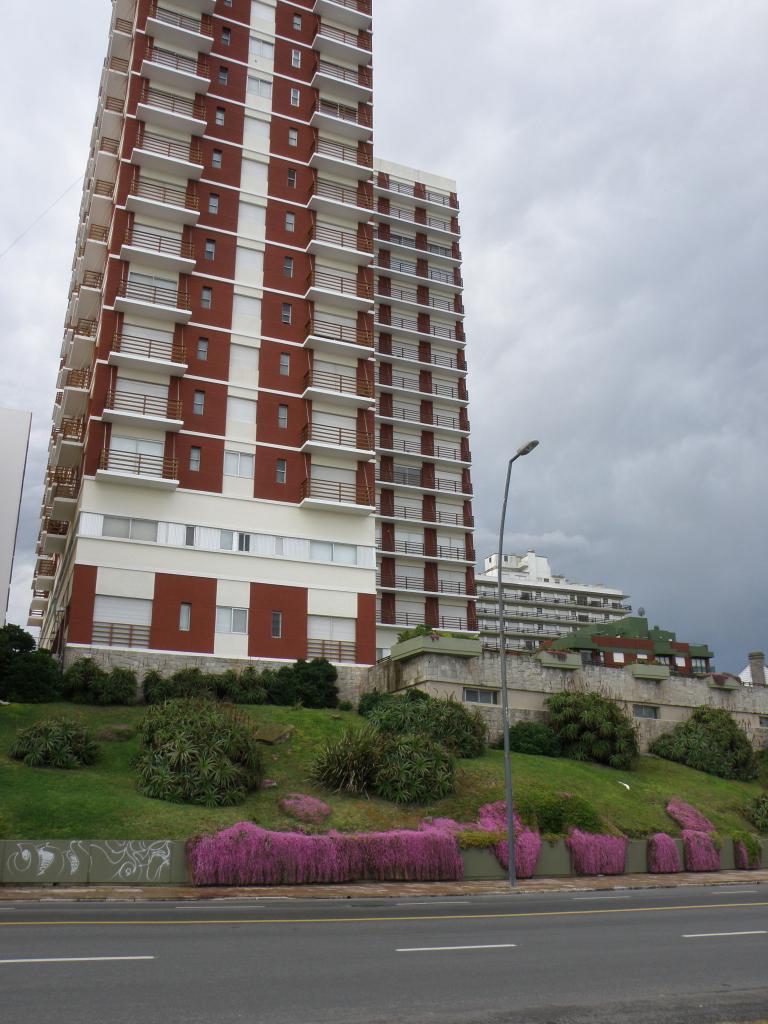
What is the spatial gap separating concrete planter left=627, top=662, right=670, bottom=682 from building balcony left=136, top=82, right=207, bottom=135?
41588 millimetres

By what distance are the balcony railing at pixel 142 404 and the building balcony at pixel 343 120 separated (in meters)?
23.9

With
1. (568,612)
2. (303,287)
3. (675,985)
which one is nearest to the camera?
(675,985)

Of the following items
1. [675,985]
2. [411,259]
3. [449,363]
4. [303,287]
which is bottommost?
[675,985]

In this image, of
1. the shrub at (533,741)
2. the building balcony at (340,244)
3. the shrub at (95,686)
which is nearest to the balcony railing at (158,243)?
the building balcony at (340,244)

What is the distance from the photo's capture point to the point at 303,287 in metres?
54.6

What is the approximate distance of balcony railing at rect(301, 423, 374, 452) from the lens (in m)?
51.4

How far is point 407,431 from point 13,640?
39.7m

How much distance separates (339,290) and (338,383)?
652 cm

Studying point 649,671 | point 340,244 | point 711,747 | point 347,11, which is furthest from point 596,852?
point 347,11

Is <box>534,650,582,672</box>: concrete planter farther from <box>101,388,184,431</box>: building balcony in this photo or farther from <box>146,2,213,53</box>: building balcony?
<box>146,2,213,53</box>: building balcony

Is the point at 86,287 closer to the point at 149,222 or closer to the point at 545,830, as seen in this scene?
the point at 149,222

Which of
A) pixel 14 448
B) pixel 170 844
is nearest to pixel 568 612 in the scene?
pixel 14 448

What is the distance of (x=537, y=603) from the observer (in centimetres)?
11462

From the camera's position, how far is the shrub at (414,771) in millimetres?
31500
